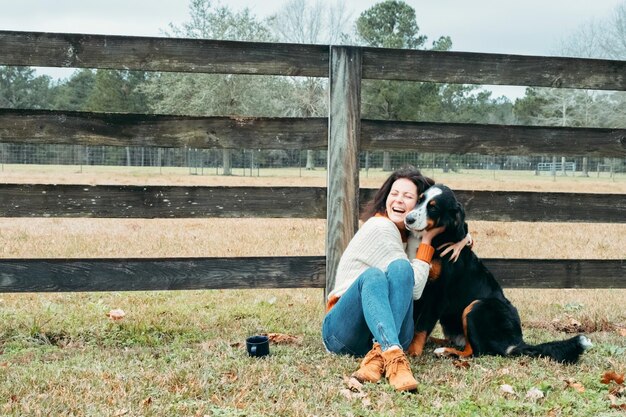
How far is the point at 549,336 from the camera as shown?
428 cm

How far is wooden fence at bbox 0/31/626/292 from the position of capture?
152 inches

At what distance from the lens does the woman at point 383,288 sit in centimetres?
320

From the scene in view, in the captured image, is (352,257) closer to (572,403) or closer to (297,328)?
(297,328)

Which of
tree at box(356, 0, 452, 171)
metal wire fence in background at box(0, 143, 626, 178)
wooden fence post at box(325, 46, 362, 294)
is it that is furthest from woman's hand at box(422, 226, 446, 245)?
tree at box(356, 0, 452, 171)

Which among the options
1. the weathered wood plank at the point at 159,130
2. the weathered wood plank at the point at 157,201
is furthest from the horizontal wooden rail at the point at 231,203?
the weathered wood plank at the point at 159,130

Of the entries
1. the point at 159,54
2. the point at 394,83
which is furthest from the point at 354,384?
the point at 394,83

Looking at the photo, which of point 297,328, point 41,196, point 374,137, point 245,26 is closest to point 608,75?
point 374,137

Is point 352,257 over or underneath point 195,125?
underneath

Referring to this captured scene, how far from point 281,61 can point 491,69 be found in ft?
4.53

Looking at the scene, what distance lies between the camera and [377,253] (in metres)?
3.54

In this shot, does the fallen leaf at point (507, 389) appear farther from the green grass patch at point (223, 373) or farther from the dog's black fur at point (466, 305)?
the dog's black fur at point (466, 305)

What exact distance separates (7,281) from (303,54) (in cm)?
224

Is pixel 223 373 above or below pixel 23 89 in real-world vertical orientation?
below

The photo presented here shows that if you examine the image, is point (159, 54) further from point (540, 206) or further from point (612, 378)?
point (612, 378)
